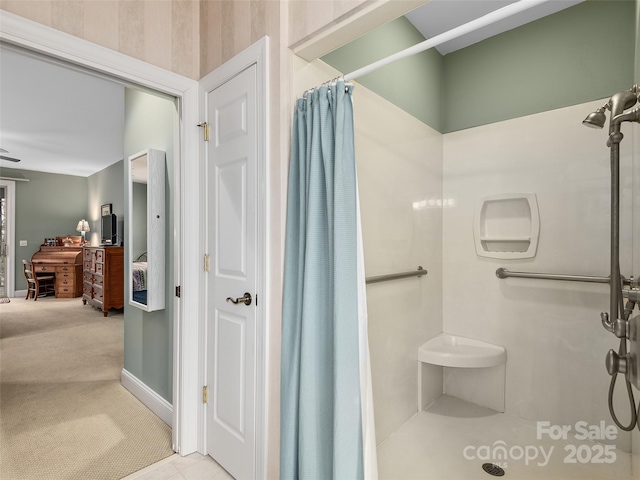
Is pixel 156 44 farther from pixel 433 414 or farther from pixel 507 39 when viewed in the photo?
pixel 433 414

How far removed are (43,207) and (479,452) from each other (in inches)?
360

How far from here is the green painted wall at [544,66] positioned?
212 cm

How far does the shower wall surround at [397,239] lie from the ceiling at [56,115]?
1785 mm

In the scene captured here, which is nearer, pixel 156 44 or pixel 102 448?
pixel 156 44

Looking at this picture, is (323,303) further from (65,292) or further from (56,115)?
(65,292)

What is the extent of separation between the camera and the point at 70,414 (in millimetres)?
2463

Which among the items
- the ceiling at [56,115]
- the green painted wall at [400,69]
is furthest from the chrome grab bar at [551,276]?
the ceiling at [56,115]

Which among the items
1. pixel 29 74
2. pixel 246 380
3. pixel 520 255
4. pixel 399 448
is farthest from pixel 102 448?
pixel 29 74

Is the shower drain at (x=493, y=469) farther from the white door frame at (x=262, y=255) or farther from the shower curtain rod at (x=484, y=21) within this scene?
the shower curtain rod at (x=484, y=21)

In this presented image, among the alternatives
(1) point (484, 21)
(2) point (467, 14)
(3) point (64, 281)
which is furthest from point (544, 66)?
(3) point (64, 281)

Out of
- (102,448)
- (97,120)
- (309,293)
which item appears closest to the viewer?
(309,293)

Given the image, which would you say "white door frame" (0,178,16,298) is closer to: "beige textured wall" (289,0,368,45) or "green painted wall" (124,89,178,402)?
"green painted wall" (124,89,178,402)

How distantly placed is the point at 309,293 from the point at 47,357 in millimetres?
3690

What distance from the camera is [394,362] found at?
225 centimetres
